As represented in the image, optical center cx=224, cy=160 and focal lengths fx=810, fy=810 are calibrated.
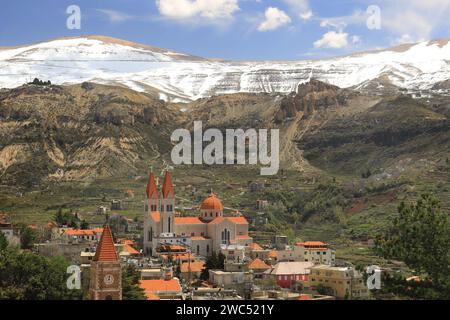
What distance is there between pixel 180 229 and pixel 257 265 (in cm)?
807

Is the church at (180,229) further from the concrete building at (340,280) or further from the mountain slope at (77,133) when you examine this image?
the mountain slope at (77,133)

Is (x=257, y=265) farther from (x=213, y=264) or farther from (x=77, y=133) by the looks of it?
(x=77, y=133)

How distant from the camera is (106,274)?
25.3 meters

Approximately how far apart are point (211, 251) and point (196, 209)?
14075mm

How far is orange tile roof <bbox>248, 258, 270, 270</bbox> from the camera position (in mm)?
38397

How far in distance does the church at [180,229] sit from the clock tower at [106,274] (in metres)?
17.9

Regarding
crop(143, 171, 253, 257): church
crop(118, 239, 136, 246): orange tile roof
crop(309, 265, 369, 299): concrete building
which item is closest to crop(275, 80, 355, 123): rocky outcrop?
crop(143, 171, 253, 257): church

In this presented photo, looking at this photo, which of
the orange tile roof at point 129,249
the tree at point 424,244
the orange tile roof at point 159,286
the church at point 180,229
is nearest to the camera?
the tree at point 424,244

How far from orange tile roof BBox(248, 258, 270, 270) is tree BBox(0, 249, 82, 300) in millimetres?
11701

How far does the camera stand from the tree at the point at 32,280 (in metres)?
26.8

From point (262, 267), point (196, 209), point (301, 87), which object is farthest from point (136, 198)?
point (301, 87)

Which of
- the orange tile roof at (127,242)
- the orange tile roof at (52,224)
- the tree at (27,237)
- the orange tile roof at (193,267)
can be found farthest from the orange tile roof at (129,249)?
the orange tile roof at (52,224)

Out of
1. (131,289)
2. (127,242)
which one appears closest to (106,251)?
(131,289)
